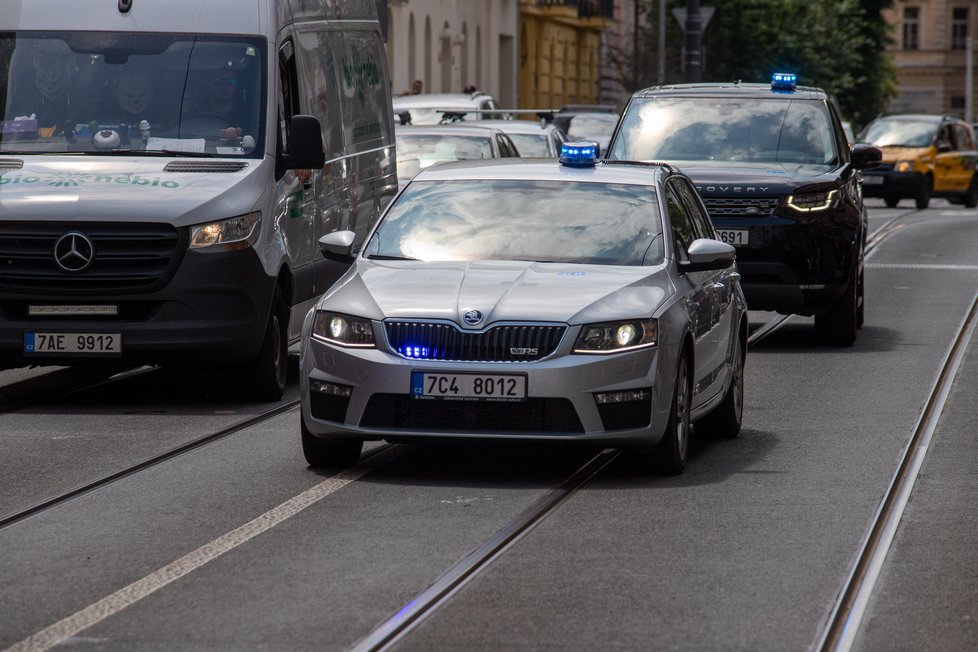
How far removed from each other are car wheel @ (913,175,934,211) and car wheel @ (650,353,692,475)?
3215cm

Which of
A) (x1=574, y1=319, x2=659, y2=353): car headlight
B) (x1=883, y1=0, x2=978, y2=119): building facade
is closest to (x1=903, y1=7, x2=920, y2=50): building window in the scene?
(x1=883, y1=0, x2=978, y2=119): building facade

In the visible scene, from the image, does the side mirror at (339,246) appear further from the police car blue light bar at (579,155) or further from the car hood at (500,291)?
the police car blue light bar at (579,155)

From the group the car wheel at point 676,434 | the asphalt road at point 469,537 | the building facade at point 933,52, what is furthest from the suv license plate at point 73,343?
the building facade at point 933,52

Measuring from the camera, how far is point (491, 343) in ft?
28.7

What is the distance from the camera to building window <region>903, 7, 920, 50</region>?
123 m

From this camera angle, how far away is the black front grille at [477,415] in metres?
8.72

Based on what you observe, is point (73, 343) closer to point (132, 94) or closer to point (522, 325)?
point (132, 94)

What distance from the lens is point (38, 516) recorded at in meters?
8.04

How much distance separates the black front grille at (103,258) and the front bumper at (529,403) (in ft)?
9.53

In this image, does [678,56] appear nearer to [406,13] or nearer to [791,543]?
[406,13]

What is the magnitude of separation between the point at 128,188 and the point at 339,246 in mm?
2145

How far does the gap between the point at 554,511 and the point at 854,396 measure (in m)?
4.48

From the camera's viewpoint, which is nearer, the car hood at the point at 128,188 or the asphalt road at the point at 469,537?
the asphalt road at the point at 469,537

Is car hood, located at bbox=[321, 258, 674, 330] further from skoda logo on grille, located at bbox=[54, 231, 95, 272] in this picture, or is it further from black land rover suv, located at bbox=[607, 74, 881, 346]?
black land rover suv, located at bbox=[607, 74, 881, 346]
